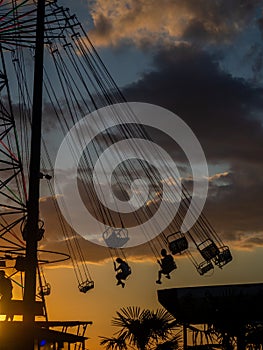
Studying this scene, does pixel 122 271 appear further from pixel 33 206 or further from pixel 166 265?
pixel 33 206

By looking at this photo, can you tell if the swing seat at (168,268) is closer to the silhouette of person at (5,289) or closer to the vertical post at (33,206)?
the vertical post at (33,206)

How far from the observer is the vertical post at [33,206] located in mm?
30500

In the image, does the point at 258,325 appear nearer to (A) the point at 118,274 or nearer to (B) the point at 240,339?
(B) the point at 240,339

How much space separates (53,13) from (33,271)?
1396cm

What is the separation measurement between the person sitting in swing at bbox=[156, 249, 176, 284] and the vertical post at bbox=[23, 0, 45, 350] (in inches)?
304

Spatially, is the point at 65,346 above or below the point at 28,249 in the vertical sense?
below

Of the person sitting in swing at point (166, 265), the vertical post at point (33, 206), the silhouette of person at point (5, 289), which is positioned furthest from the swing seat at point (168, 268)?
the silhouette of person at point (5, 289)

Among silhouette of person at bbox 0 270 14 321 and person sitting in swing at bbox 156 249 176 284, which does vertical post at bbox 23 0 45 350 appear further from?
person sitting in swing at bbox 156 249 176 284

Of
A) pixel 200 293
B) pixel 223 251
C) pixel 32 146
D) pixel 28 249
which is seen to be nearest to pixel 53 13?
pixel 32 146

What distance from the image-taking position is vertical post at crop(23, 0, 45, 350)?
30500mm

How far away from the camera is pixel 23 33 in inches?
1395

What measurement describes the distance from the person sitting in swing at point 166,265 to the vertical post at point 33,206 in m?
7.72

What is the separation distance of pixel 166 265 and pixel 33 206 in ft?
28.4

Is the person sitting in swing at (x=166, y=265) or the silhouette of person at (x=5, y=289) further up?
the person sitting in swing at (x=166, y=265)
